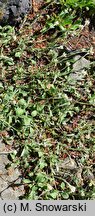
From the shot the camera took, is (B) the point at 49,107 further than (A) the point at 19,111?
Yes

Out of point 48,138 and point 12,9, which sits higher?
point 12,9

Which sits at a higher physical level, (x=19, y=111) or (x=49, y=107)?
(x=49, y=107)

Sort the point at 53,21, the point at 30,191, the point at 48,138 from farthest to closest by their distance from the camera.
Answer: the point at 53,21, the point at 48,138, the point at 30,191

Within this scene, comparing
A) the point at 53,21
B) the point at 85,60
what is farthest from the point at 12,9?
the point at 85,60

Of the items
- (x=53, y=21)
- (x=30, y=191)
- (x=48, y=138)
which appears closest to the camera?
(x=30, y=191)

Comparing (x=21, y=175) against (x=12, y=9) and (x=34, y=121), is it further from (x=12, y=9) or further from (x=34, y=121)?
(x=12, y=9)

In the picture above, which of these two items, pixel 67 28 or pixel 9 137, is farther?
pixel 67 28

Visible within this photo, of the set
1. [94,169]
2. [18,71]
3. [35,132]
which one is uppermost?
[18,71]
